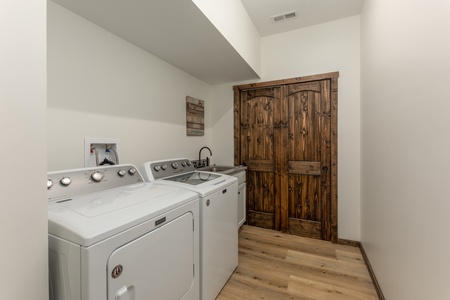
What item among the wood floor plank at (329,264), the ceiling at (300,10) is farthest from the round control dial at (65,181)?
the ceiling at (300,10)

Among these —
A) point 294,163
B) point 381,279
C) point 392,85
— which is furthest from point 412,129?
point 294,163

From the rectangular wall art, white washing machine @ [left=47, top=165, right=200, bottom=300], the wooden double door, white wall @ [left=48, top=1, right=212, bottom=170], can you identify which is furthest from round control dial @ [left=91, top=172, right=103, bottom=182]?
the wooden double door

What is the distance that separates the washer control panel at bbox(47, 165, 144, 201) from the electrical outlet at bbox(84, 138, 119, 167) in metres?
0.25

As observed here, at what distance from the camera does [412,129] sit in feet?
3.54

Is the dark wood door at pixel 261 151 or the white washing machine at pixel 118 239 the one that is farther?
the dark wood door at pixel 261 151

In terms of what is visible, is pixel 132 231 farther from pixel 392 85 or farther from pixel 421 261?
pixel 392 85

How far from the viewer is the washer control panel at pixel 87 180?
45.6 inches

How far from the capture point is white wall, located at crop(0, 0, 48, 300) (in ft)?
2.13

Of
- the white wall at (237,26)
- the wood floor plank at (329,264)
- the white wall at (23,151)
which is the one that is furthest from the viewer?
the wood floor plank at (329,264)

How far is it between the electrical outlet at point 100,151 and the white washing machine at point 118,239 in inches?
10.3

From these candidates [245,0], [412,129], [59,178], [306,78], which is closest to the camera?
[412,129]

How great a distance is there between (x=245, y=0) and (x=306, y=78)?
3.76 feet

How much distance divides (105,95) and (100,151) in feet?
1.55

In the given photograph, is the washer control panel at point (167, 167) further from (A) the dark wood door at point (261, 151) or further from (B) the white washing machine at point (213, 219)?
(A) the dark wood door at point (261, 151)
